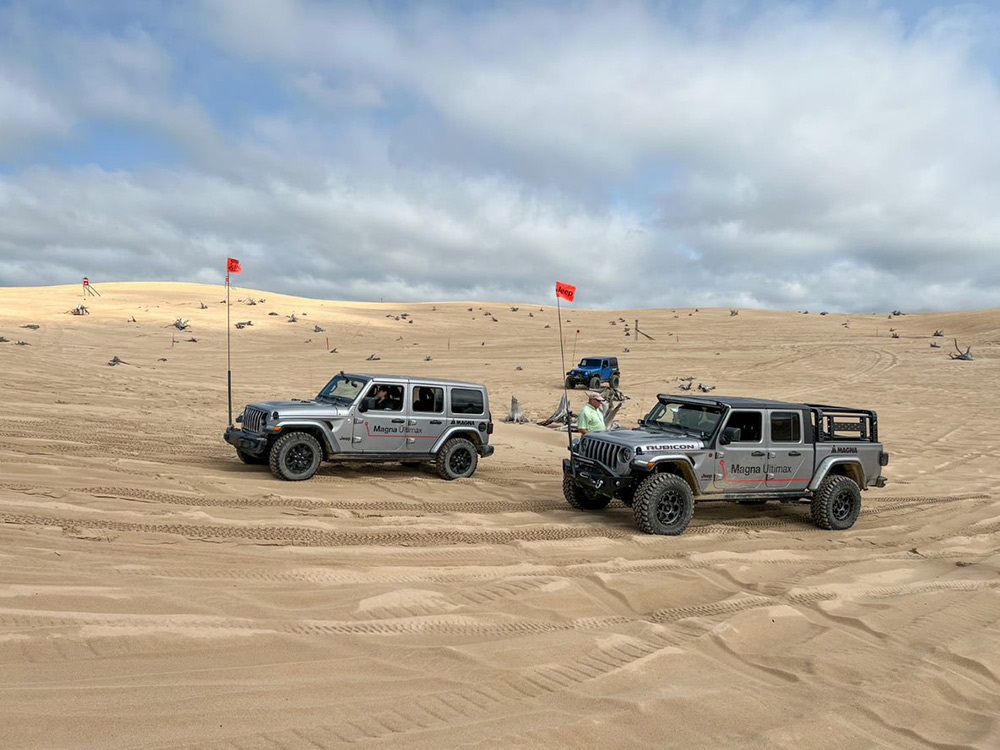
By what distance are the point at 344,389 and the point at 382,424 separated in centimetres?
91

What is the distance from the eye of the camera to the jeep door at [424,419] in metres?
11.6

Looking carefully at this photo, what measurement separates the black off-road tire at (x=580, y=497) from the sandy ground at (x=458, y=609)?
0.17 meters

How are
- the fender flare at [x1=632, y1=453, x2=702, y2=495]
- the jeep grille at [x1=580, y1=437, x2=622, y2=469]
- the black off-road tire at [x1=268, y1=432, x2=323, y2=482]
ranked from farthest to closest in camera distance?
the black off-road tire at [x1=268, y1=432, x2=323, y2=482] → the jeep grille at [x1=580, y1=437, x2=622, y2=469] → the fender flare at [x1=632, y1=453, x2=702, y2=495]

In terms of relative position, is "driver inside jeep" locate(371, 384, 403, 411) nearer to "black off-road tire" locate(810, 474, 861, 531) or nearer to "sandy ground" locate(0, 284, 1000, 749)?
"sandy ground" locate(0, 284, 1000, 749)

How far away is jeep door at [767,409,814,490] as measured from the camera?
376 inches

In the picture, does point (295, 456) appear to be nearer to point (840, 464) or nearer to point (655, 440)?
point (655, 440)

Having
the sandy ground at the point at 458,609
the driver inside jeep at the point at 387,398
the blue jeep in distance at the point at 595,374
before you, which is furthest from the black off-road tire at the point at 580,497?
the blue jeep in distance at the point at 595,374

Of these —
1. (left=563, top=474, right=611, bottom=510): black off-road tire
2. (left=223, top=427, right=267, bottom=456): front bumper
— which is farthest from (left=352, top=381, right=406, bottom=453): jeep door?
(left=563, top=474, right=611, bottom=510): black off-road tire

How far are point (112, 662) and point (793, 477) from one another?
819 centimetres

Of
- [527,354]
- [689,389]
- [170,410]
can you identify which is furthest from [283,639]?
[527,354]

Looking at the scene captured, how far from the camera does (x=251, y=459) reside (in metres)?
11.4

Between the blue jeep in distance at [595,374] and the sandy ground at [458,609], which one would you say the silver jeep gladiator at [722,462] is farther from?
the blue jeep in distance at [595,374]

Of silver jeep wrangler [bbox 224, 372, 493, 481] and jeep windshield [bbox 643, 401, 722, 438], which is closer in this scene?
jeep windshield [bbox 643, 401, 722, 438]

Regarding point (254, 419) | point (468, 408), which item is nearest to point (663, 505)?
point (468, 408)
